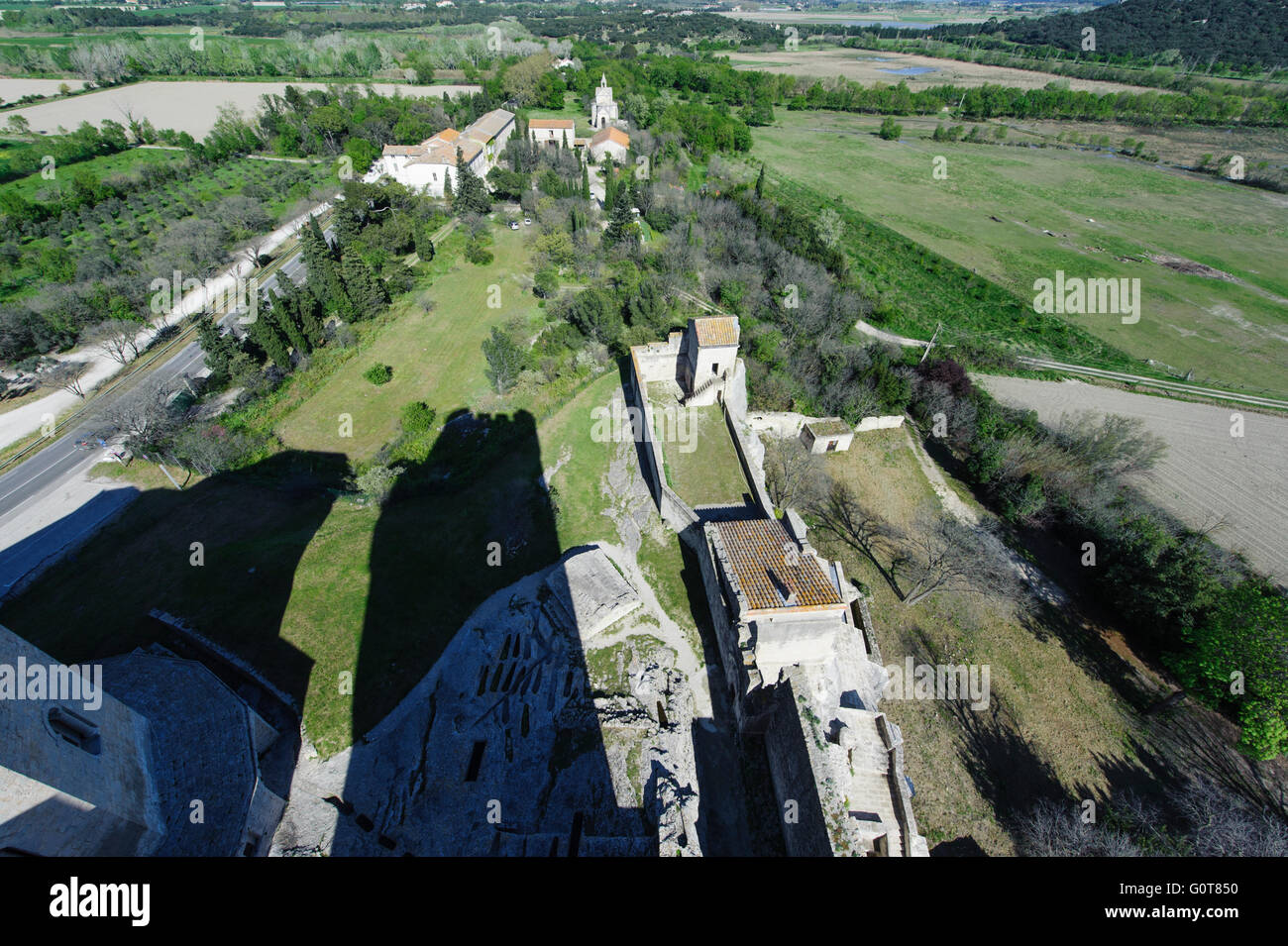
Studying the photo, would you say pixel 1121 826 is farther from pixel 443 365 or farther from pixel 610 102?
pixel 610 102

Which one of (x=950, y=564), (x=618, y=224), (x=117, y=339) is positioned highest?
(x=618, y=224)

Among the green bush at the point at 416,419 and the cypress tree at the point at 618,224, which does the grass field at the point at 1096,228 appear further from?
the green bush at the point at 416,419

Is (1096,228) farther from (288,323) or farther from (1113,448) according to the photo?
(288,323)

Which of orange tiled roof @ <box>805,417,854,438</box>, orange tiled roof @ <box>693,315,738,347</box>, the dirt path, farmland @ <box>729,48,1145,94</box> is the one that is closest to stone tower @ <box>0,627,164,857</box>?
orange tiled roof @ <box>693,315,738,347</box>

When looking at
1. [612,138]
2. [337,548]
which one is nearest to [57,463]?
[337,548]

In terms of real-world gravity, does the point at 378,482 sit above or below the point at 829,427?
above

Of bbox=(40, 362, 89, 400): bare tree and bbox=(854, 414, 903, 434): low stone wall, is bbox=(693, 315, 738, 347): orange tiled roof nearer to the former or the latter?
bbox=(854, 414, 903, 434): low stone wall
